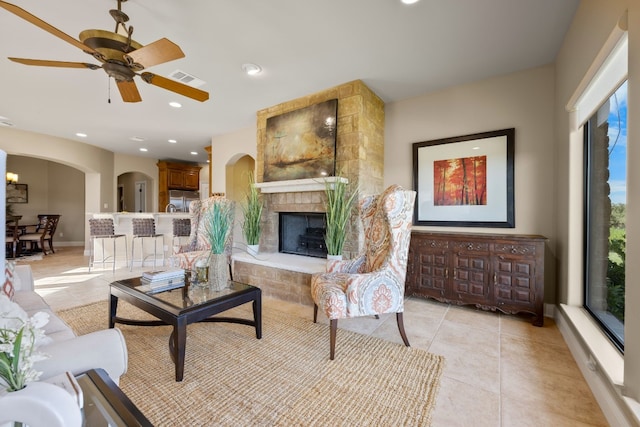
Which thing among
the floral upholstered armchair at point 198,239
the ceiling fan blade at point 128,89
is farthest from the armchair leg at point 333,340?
the ceiling fan blade at point 128,89

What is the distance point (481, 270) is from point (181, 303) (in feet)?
8.82

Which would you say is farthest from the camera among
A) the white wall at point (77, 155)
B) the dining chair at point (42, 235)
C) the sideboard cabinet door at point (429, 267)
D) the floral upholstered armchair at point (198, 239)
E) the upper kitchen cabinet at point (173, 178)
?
the upper kitchen cabinet at point (173, 178)

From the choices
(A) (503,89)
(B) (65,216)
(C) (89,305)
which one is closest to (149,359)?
(C) (89,305)

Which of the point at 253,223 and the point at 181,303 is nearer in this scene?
the point at 181,303

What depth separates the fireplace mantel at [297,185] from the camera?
10.3ft

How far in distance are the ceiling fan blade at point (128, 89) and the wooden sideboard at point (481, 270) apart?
3.08m

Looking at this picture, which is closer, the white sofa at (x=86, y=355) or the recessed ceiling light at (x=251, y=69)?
the white sofa at (x=86, y=355)

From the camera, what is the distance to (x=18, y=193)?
24.5ft

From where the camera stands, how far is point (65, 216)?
8172 mm

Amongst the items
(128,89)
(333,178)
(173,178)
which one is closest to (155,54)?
(128,89)

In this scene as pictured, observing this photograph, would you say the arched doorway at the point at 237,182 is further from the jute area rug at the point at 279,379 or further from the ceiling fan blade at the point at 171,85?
the jute area rug at the point at 279,379

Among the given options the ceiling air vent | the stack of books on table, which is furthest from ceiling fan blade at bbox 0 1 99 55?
the stack of books on table

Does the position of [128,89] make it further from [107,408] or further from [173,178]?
[173,178]

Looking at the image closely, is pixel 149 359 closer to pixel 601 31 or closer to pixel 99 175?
pixel 601 31
